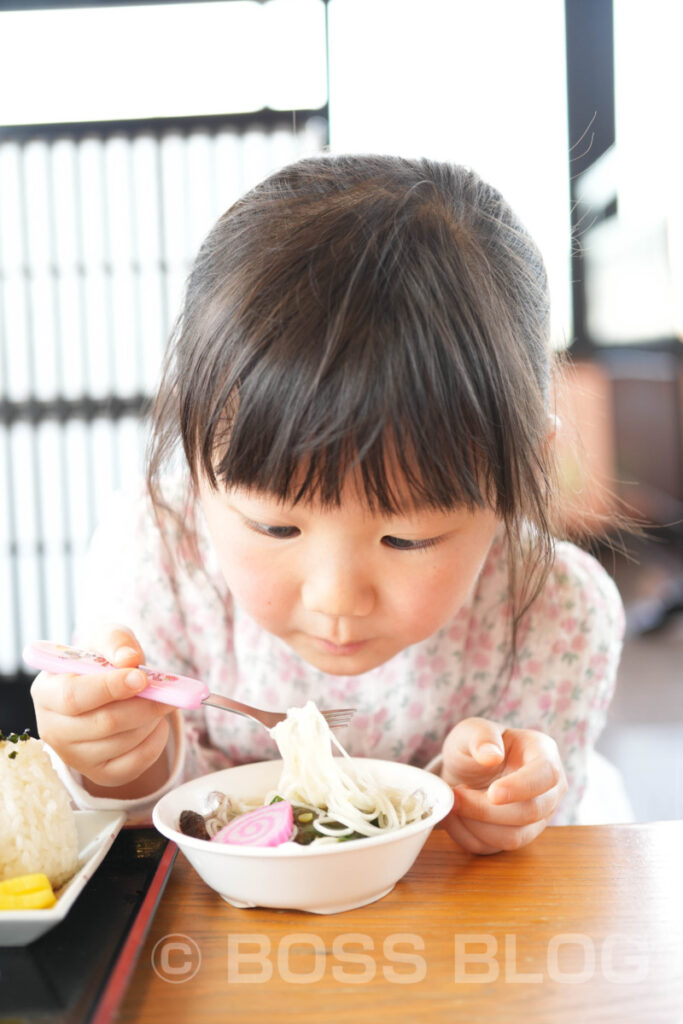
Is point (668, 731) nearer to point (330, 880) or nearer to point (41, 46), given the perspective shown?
point (330, 880)

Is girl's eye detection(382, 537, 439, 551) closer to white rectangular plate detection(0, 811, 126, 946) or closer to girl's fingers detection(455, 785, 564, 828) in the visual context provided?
girl's fingers detection(455, 785, 564, 828)

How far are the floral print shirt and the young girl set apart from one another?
0.62ft

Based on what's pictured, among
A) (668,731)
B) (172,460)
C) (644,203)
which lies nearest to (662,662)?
(668,731)

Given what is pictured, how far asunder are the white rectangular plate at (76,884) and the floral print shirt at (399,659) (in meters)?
0.38

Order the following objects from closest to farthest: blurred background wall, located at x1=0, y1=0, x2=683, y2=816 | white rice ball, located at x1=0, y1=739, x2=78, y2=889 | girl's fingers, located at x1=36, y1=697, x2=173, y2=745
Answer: white rice ball, located at x1=0, y1=739, x2=78, y2=889 → girl's fingers, located at x1=36, y1=697, x2=173, y2=745 → blurred background wall, located at x1=0, y1=0, x2=683, y2=816

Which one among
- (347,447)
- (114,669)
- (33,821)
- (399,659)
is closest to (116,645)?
(114,669)

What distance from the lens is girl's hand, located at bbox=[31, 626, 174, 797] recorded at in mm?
701

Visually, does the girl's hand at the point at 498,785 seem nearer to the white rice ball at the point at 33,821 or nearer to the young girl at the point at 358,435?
the young girl at the point at 358,435

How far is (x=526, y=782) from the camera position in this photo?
2.34ft

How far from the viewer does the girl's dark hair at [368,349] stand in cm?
67

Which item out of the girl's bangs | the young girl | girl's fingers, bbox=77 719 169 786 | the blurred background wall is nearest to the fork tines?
the young girl

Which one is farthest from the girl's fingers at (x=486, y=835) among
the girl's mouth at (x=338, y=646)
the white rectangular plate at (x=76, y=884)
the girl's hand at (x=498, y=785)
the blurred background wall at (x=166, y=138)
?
the blurred background wall at (x=166, y=138)

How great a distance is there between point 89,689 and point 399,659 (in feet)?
1.66

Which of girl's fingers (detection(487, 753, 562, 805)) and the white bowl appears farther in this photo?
girl's fingers (detection(487, 753, 562, 805))
